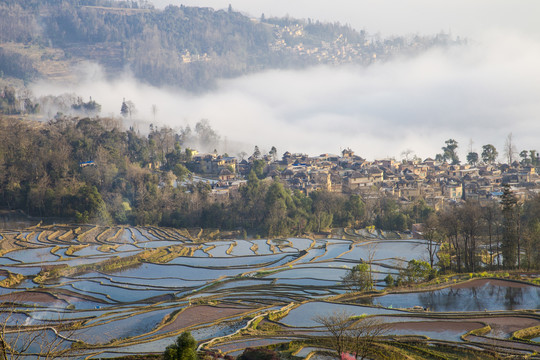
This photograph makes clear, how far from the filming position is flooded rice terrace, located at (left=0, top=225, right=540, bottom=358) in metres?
16.0

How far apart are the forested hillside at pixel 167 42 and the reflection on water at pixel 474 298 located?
331 ft

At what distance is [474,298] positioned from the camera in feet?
60.8

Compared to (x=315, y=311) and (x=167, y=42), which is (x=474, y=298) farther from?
(x=167, y=42)

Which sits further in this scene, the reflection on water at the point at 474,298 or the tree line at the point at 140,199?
the tree line at the point at 140,199

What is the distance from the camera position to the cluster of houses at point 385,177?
4822 cm

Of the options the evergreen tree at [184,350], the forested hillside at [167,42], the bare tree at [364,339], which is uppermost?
the forested hillside at [167,42]

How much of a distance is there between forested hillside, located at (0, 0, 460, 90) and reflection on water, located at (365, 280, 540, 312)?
331 feet

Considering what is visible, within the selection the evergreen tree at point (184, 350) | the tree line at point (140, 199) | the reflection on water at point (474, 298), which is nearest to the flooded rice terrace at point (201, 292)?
the reflection on water at point (474, 298)

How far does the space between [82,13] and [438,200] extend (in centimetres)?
12857

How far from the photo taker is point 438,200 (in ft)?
151

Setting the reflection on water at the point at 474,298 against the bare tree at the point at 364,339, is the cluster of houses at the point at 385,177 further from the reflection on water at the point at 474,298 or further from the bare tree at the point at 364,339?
the bare tree at the point at 364,339

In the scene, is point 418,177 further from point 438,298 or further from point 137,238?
point 438,298

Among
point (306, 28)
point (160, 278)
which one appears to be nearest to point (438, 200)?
point (160, 278)

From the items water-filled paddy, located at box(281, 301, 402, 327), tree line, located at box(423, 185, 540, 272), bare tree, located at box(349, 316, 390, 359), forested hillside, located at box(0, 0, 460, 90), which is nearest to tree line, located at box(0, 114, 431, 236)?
tree line, located at box(423, 185, 540, 272)
